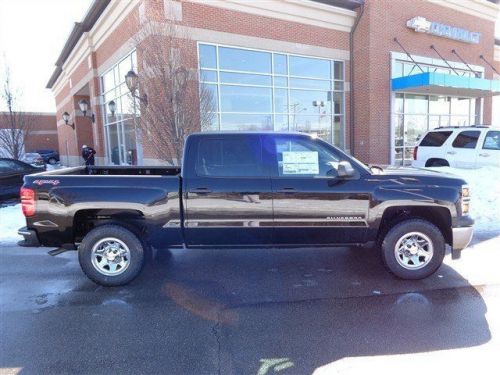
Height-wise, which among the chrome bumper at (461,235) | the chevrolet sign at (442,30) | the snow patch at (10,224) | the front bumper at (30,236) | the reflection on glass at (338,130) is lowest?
the snow patch at (10,224)

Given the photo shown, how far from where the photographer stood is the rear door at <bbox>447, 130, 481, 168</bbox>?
35.8 feet

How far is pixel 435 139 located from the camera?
1173 cm

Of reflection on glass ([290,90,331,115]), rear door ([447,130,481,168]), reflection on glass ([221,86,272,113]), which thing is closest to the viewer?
rear door ([447,130,481,168])

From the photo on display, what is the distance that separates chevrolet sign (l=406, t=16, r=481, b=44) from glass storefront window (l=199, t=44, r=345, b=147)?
3669 millimetres

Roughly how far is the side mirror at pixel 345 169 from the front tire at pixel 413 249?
3.33 ft

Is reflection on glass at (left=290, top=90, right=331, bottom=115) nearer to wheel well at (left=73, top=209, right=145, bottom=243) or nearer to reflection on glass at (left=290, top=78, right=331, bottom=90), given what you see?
reflection on glass at (left=290, top=78, right=331, bottom=90)

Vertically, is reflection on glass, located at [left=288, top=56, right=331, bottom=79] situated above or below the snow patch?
above

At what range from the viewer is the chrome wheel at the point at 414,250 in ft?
15.0

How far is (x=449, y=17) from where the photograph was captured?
17203 millimetres

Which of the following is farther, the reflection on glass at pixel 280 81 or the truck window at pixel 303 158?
the reflection on glass at pixel 280 81

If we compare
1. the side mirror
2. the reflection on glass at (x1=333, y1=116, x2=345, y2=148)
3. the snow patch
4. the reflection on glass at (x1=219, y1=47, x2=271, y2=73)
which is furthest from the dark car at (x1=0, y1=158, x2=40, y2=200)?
the reflection on glass at (x1=333, y1=116, x2=345, y2=148)

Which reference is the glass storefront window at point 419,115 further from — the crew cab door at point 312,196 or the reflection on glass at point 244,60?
the crew cab door at point 312,196

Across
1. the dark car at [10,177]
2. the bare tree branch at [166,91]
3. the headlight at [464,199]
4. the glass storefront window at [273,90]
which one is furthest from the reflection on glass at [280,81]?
the headlight at [464,199]

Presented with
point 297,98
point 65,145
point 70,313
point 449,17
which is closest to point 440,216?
point 70,313
